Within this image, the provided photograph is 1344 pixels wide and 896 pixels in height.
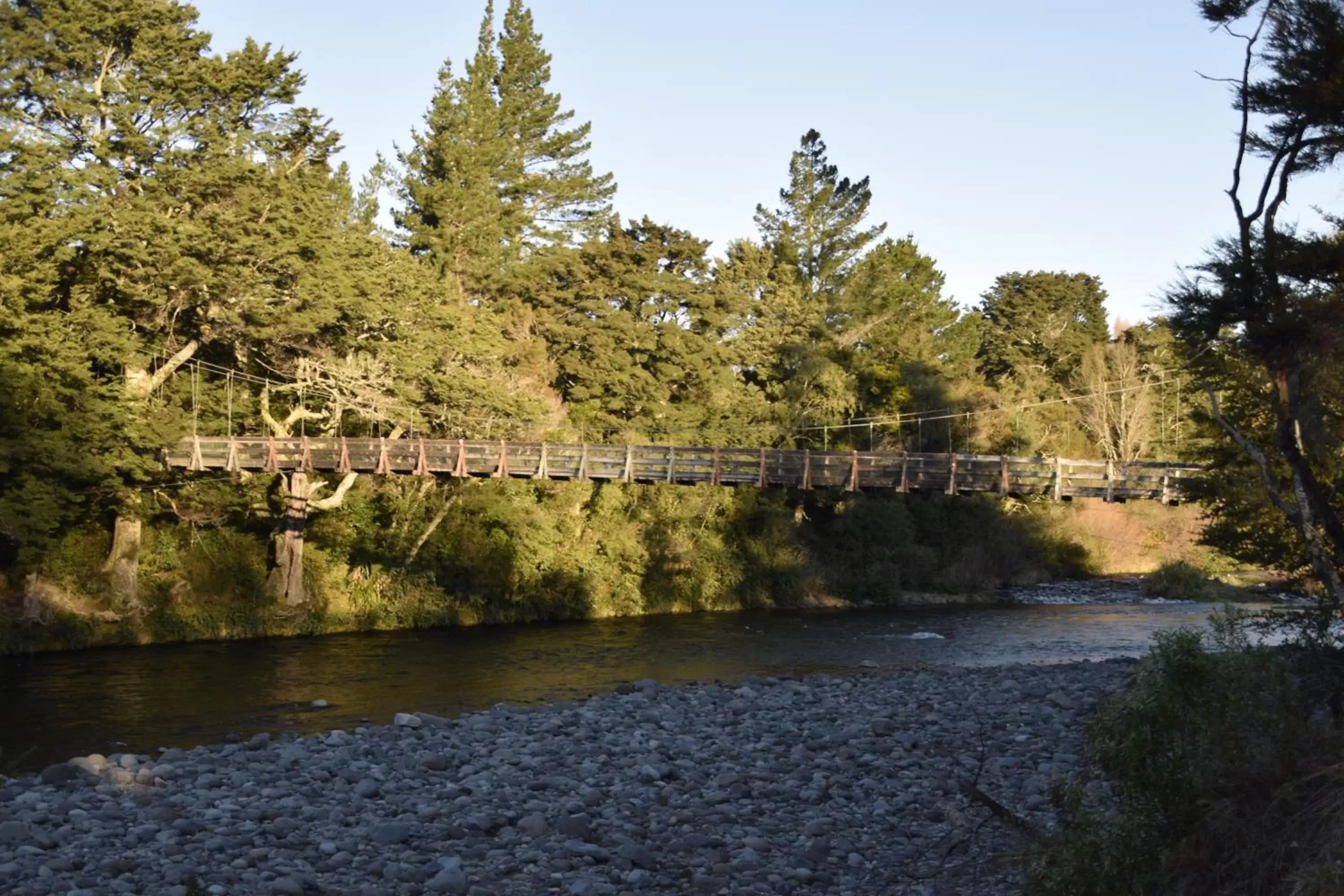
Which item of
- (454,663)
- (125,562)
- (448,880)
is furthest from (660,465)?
(448,880)

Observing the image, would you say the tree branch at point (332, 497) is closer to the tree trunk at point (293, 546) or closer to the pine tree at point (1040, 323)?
the tree trunk at point (293, 546)

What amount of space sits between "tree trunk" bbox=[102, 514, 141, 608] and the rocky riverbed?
10835mm

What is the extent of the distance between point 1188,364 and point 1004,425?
26061mm

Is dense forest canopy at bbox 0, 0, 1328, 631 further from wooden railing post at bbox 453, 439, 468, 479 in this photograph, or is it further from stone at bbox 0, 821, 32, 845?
stone at bbox 0, 821, 32, 845

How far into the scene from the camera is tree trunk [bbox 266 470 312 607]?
23141mm

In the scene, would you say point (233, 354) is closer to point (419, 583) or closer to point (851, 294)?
point (419, 583)

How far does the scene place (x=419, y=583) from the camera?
80.0 feet

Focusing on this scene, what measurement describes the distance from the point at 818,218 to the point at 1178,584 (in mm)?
17606

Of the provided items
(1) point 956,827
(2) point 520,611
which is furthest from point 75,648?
(1) point 956,827

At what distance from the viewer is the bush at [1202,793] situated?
500 cm

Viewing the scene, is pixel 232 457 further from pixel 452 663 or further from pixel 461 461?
pixel 452 663

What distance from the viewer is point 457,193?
32.3m

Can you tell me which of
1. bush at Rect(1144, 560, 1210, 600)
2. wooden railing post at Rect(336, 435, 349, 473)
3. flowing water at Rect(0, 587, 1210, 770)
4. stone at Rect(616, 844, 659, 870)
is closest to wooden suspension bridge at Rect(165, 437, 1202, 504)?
wooden railing post at Rect(336, 435, 349, 473)

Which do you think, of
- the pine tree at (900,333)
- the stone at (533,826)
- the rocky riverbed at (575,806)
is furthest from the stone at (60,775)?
the pine tree at (900,333)
